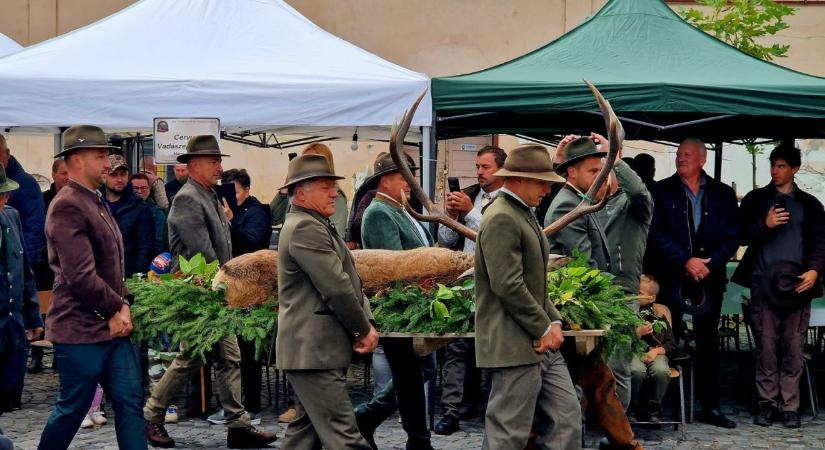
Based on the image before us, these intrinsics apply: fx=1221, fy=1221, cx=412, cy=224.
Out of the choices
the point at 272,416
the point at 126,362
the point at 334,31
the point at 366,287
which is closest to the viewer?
the point at 126,362

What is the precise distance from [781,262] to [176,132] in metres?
4.46

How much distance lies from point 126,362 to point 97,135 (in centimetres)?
118

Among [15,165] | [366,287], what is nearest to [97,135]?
[366,287]

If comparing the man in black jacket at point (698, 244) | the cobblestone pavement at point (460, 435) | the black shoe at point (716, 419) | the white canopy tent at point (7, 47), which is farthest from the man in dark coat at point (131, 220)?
the white canopy tent at point (7, 47)

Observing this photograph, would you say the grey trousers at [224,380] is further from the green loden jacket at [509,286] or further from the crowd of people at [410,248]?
the green loden jacket at [509,286]

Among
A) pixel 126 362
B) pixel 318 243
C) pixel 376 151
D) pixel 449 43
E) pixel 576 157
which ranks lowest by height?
pixel 126 362

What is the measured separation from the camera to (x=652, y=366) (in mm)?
8055

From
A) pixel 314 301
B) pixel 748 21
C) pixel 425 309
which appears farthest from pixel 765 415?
pixel 748 21

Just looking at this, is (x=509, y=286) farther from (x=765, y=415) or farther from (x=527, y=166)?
(x=765, y=415)

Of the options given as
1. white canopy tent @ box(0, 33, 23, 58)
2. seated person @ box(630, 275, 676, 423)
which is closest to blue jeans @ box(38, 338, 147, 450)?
seated person @ box(630, 275, 676, 423)

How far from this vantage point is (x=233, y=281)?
7.04 m

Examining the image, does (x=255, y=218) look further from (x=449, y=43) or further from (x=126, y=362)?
(x=449, y=43)

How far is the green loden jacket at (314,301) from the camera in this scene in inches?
228

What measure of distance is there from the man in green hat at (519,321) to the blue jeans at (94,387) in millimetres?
1817
